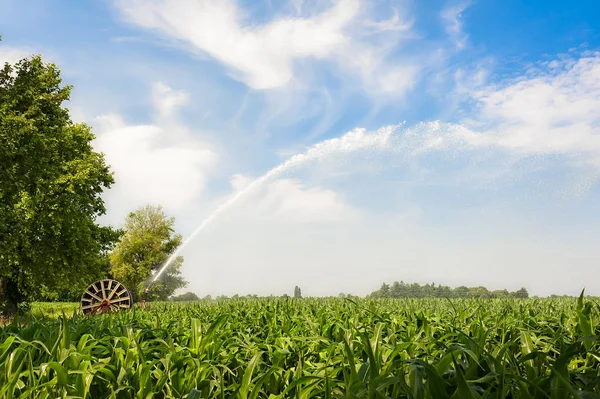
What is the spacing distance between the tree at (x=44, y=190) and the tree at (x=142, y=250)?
27.0m

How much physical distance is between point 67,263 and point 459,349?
28158mm

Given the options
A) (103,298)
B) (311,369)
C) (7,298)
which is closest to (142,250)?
(7,298)

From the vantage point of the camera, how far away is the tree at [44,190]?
2362 cm

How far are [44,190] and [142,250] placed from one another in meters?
34.7

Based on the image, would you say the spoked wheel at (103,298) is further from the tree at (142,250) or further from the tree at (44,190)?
the tree at (142,250)

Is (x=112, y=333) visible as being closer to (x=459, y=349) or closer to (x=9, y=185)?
(x=459, y=349)

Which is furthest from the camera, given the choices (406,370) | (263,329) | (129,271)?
(129,271)

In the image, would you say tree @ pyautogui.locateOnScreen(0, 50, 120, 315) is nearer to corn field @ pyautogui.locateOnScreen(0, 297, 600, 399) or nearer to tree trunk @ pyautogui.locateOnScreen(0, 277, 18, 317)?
tree trunk @ pyautogui.locateOnScreen(0, 277, 18, 317)

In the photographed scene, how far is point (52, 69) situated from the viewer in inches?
1110

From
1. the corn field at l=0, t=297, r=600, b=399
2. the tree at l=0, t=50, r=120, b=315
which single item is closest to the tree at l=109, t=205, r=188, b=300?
the tree at l=0, t=50, r=120, b=315

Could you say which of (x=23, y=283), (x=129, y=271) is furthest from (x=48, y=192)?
(x=129, y=271)

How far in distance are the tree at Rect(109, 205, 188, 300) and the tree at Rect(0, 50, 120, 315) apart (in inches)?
1061

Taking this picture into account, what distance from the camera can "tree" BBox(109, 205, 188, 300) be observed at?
2239 inches

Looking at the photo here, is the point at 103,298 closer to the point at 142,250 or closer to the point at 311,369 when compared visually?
the point at 311,369
